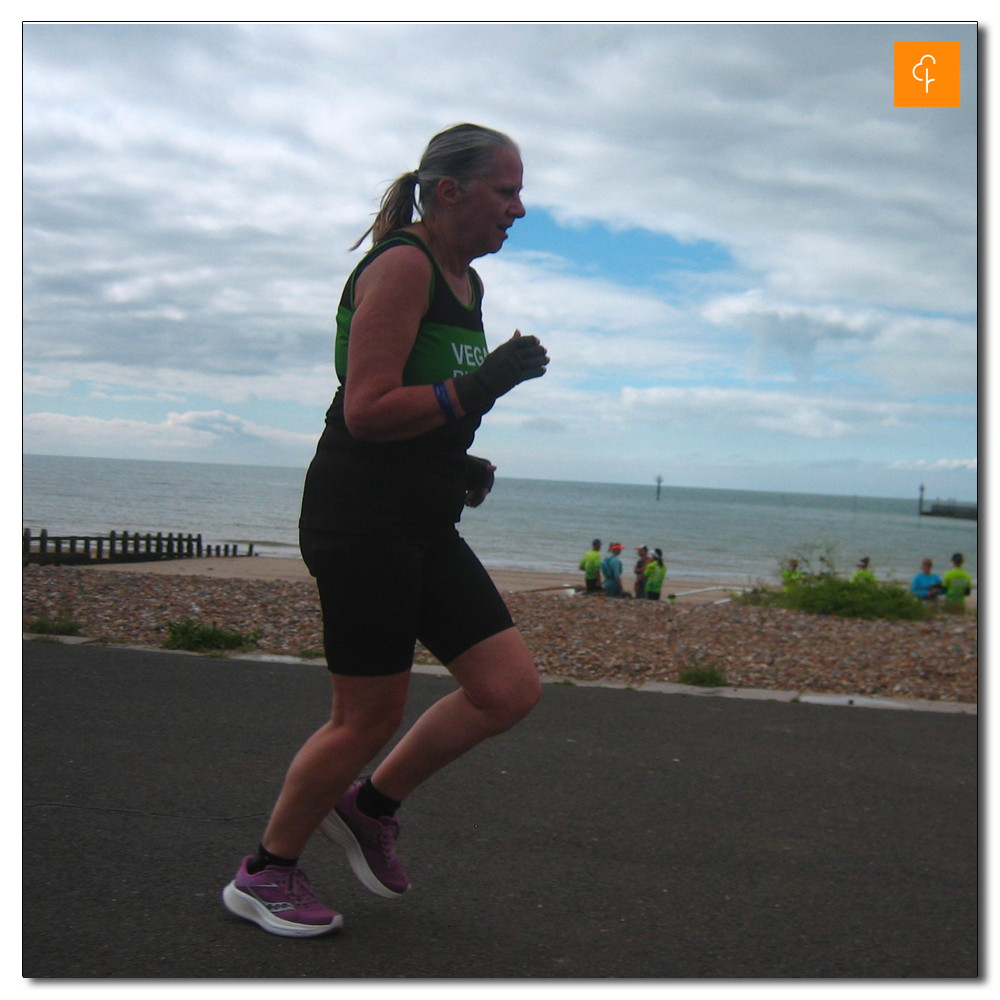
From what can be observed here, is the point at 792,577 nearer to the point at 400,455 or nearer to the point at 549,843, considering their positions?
the point at 549,843

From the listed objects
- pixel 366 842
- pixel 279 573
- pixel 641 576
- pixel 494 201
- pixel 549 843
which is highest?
pixel 494 201

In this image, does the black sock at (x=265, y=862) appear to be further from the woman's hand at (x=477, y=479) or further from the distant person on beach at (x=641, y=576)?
the distant person on beach at (x=641, y=576)

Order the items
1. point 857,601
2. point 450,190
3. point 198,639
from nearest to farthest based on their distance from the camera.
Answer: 1. point 450,190
2. point 198,639
3. point 857,601

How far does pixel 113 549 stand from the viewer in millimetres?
29234

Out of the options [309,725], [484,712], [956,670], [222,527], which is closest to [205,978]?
[484,712]

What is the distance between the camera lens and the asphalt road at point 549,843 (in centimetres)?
235

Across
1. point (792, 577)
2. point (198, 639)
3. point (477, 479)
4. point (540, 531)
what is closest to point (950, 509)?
point (540, 531)

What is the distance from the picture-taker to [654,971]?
7.55 feet

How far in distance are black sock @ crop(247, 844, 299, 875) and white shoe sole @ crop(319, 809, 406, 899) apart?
13 cm

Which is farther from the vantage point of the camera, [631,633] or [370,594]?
[631,633]

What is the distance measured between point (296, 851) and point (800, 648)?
5.70 m

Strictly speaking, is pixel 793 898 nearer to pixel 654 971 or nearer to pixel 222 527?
pixel 654 971

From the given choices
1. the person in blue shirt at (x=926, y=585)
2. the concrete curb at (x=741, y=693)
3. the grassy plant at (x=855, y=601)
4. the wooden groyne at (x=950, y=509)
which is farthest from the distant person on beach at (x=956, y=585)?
the wooden groyne at (x=950, y=509)

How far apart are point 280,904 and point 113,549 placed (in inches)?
1142
